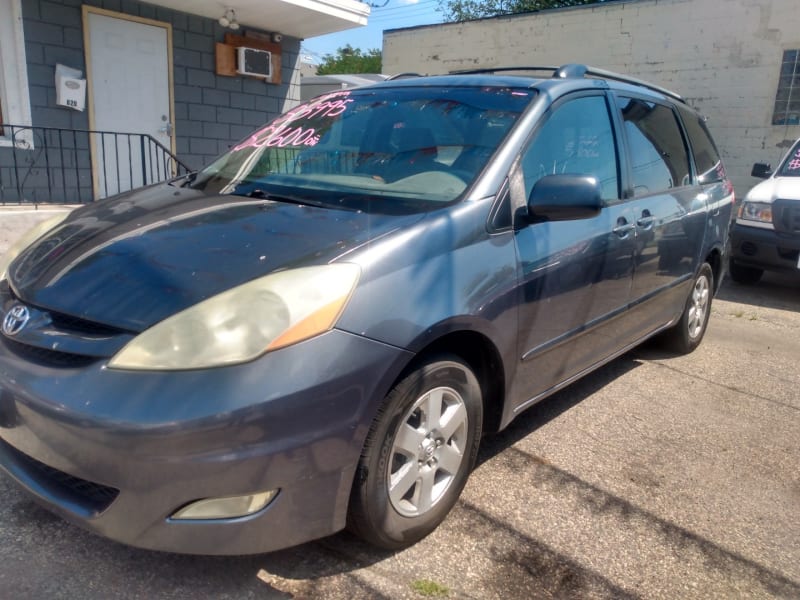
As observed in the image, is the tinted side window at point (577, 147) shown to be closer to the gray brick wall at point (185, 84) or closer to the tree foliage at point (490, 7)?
the gray brick wall at point (185, 84)

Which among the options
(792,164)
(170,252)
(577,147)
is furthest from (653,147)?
(792,164)

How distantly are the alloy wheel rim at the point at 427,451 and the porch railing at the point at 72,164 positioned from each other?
550 cm

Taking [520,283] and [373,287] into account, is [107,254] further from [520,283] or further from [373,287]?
[520,283]

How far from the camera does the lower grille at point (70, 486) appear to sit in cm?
196

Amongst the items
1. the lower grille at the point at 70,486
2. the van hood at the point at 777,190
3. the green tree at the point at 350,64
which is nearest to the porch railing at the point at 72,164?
the lower grille at the point at 70,486

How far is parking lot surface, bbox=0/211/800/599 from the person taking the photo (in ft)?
7.38

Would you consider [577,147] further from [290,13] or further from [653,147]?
[290,13]

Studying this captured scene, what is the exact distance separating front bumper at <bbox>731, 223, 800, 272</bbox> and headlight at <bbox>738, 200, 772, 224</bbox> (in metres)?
0.10

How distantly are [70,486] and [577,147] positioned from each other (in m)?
2.61

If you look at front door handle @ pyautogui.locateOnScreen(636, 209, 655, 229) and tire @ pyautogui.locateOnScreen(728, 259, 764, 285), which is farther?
tire @ pyautogui.locateOnScreen(728, 259, 764, 285)

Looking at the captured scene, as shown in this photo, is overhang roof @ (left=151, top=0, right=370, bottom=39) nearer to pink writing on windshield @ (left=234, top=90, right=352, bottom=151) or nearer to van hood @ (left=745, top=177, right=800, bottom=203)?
pink writing on windshield @ (left=234, top=90, right=352, bottom=151)

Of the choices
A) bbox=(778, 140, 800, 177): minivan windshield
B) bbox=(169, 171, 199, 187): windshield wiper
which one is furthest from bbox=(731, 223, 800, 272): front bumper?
bbox=(169, 171, 199, 187): windshield wiper

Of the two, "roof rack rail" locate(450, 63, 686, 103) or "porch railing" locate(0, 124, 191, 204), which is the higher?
"roof rack rail" locate(450, 63, 686, 103)

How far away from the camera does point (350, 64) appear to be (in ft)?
143
